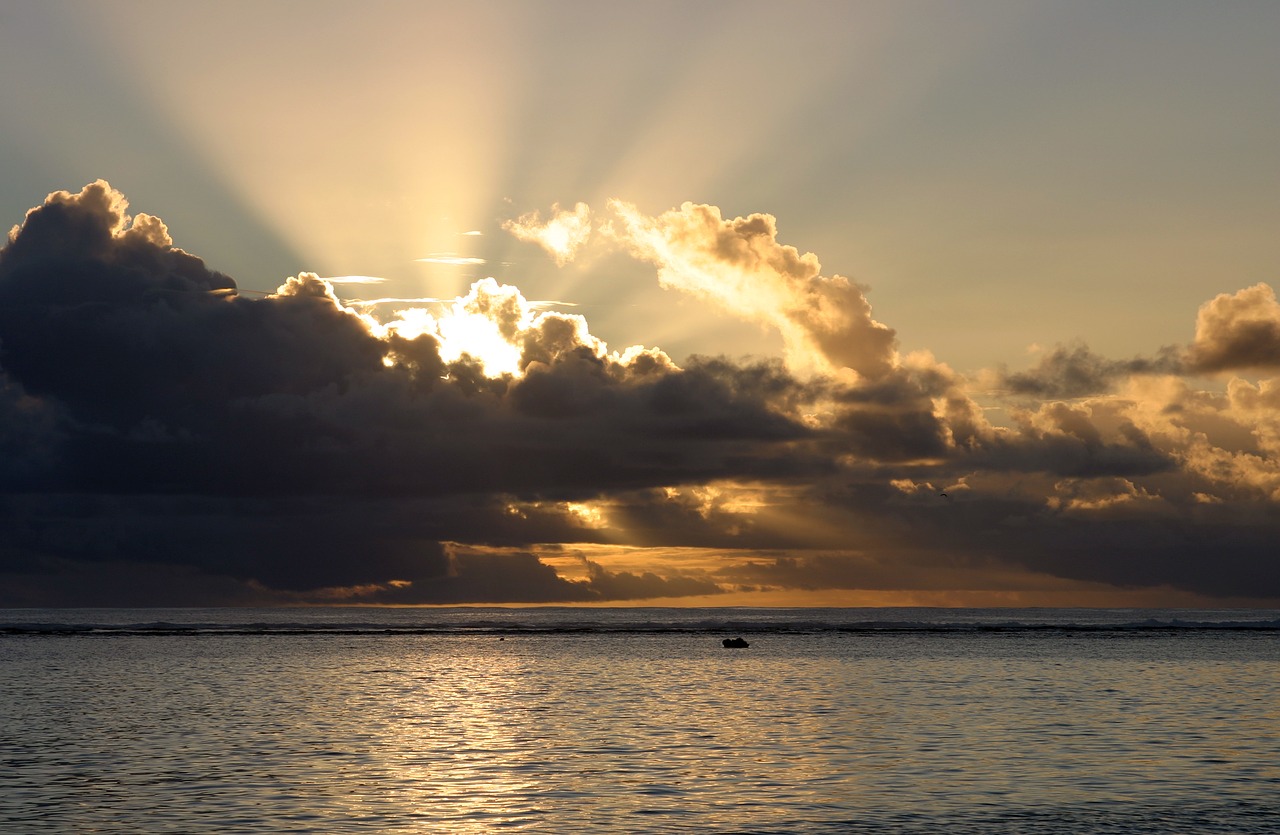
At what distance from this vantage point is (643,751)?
60.2 m

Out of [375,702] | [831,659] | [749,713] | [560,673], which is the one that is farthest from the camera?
[831,659]

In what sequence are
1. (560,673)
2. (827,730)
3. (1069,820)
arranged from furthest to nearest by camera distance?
(560,673), (827,730), (1069,820)

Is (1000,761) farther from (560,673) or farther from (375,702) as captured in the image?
(560,673)

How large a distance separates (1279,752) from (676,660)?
95174 millimetres

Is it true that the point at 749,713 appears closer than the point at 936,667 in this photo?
Yes

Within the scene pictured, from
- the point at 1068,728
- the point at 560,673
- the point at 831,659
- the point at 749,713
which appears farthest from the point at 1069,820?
the point at 831,659

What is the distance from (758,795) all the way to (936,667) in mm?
87278

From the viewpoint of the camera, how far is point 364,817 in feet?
143

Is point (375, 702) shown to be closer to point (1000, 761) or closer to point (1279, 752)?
point (1000, 761)

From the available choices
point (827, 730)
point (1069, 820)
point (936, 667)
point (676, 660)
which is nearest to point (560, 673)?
point (676, 660)

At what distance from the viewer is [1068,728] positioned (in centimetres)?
7069

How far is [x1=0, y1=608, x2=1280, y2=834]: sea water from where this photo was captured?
144ft

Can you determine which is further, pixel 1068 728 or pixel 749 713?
pixel 749 713

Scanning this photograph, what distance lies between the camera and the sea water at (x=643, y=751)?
43.8 meters
